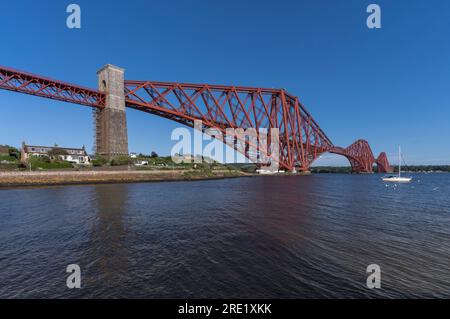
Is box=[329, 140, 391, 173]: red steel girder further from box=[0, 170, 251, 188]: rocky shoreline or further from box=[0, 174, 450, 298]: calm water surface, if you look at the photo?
box=[0, 174, 450, 298]: calm water surface

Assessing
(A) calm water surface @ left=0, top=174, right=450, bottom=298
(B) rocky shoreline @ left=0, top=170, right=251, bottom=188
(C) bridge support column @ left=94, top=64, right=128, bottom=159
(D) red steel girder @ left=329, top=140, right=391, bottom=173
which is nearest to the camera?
(A) calm water surface @ left=0, top=174, right=450, bottom=298

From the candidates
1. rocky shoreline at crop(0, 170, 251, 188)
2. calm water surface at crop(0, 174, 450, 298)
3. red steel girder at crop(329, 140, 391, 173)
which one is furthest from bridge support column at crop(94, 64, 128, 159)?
red steel girder at crop(329, 140, 391, 173)

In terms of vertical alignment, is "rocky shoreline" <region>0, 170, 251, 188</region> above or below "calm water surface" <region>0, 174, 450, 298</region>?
above

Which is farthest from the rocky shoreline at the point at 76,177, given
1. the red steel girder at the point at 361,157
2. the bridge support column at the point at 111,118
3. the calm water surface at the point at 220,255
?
the red steel girder at the point at 361,157

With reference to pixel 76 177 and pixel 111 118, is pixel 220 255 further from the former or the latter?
pixel 111 118

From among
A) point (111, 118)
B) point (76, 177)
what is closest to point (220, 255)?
point (76, 177)

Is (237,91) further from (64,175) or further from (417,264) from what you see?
(417,264)

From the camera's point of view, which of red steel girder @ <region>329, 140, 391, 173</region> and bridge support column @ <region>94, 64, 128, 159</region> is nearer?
bridge support column @ <region>94, 64, 128, 159</region>

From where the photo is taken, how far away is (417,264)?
6.68 metres

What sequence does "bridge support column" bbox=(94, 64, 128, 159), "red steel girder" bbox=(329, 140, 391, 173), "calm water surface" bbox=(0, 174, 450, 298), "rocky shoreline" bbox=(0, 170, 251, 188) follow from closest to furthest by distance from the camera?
"calm water surface" bbox=(0, 174, 450, 298)
"rocky shoreline" bbox=(0, 170, 251, 188)
"bridge support column" bbox=(94, 64, 128, 159)
"red steel girder" bbox=(329, 140, 391, 173)

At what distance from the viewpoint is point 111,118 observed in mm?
44188

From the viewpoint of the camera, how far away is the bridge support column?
144 feet

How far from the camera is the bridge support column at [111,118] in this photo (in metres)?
44.0
